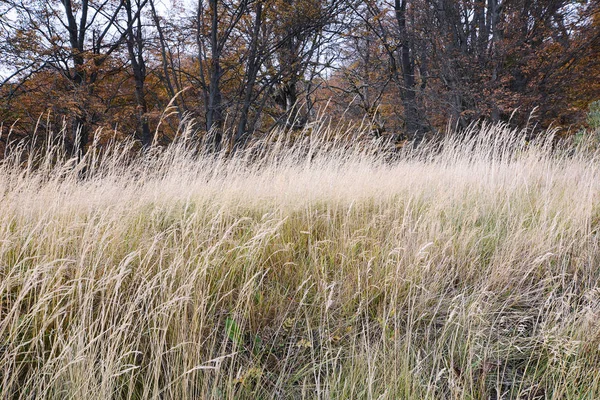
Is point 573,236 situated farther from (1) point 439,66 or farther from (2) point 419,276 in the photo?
(1) point 439,66

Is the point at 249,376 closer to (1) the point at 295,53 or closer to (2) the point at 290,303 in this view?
(2) the point at 290,303

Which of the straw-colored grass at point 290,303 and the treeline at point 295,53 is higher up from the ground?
the treeline at point 295,53

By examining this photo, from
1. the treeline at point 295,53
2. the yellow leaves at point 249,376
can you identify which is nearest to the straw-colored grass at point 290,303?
the yellow leaves at point 249,376

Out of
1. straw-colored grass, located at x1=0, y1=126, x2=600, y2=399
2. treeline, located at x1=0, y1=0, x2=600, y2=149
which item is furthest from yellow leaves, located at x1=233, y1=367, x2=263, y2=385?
treeline, located at x1=0, y1=0, x2=600, y2=149

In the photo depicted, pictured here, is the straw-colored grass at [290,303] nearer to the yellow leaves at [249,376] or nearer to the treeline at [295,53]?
the yellow leaves at [249,376]

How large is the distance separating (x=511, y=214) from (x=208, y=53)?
10703 millimetres

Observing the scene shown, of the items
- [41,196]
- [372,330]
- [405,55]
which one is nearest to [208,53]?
[405,55]

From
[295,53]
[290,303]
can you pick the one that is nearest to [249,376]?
[290,303]

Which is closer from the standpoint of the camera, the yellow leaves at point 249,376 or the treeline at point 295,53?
the yellow leaves at point 249,376

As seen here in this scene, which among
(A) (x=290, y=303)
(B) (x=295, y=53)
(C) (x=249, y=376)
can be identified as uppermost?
(B) (x=295, y=53)

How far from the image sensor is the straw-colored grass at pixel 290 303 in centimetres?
133

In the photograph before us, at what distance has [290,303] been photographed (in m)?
1.77

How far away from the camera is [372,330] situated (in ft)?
5.57

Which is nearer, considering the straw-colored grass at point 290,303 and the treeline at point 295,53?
the straw-colored grass at point 290,303
